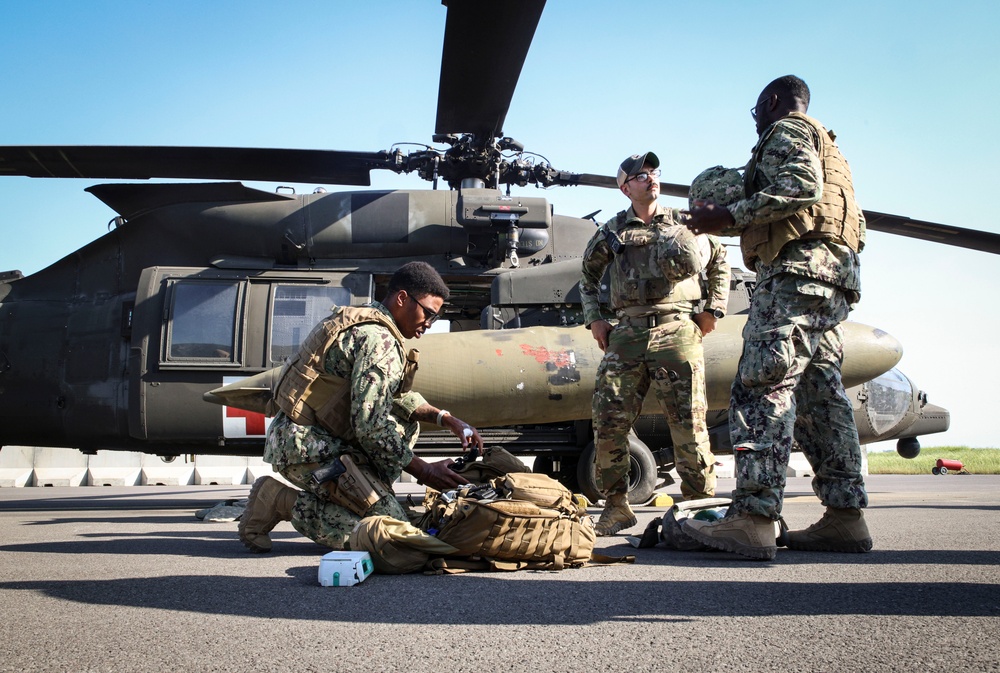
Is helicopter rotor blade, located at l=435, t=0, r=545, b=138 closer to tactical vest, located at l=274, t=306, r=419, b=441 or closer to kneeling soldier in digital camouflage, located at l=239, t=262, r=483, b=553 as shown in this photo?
kneeling soldier in digital camouflage, located at l=239, t=262, r=483, b=553

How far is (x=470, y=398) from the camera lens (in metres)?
5.59

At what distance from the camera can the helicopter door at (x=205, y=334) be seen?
6.23 m

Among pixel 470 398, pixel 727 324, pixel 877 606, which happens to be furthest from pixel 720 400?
pixel 877 606

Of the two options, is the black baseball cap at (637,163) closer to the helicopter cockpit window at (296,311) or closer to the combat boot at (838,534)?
the combat boot at (838,534)

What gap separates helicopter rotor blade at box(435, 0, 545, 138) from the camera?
433cm

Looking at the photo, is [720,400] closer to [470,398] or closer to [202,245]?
[470,398]

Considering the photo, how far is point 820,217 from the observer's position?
3.09 m

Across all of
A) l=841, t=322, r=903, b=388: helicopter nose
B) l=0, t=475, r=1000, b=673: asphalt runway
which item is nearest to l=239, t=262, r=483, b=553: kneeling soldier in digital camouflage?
l=0, t=475, r=1000, b=673: asphalt runway

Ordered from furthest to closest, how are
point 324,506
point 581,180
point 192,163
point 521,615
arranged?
1. point 581,180
2. point 192,163
3. point 324,506
4. point 521,615

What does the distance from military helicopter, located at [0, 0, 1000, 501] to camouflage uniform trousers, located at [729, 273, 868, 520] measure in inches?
98.0

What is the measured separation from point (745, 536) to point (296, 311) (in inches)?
177

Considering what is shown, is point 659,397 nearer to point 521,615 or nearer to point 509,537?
point 509,537

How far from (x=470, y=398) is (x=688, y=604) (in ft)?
12.0

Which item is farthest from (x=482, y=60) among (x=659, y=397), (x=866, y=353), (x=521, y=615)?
(x=521, y=615)
